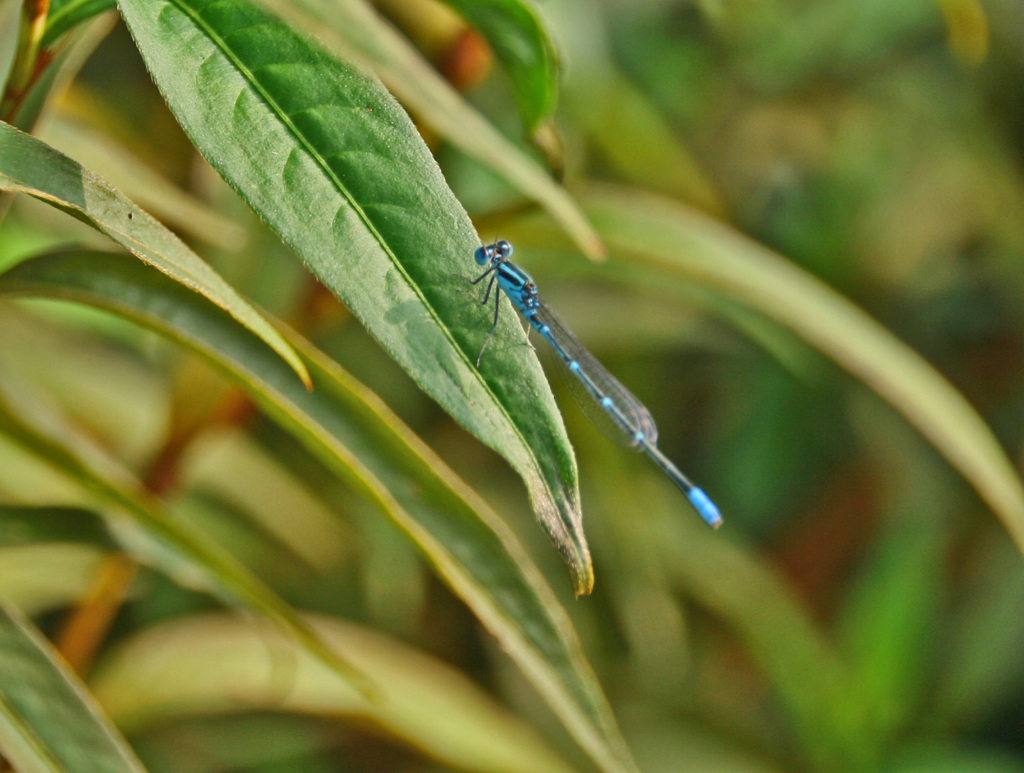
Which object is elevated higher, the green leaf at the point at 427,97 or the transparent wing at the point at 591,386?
the transparent wing at the point at 591,386

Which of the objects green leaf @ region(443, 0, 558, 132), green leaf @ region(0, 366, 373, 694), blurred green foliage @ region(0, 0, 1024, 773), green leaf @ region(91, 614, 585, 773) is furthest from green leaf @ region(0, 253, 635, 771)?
green leaf @ region(91, 614, 585, 773)

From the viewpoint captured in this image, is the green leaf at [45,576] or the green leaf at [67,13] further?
the green leaf at [45,576]

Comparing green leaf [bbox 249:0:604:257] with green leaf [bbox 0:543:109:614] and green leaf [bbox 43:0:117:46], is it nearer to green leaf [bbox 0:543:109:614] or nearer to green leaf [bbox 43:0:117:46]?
green leaf [bbox 43:0:117:46]

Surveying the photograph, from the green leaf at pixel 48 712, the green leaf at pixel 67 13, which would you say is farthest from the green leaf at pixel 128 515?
the green leaf at pixel 67 13

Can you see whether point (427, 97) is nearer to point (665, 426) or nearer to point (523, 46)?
point (523, 46)

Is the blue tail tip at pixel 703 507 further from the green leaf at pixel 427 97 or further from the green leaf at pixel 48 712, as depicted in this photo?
the green leaf at pixel 48 712

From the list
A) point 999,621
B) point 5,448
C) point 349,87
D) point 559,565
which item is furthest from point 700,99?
point 349,87

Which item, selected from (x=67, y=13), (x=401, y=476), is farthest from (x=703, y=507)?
(x=67, y=13)

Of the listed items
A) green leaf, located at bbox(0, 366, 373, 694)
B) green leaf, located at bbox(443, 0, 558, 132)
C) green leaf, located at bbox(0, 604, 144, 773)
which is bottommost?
green leaf, located at bbox(0, 604, 144, 773)
